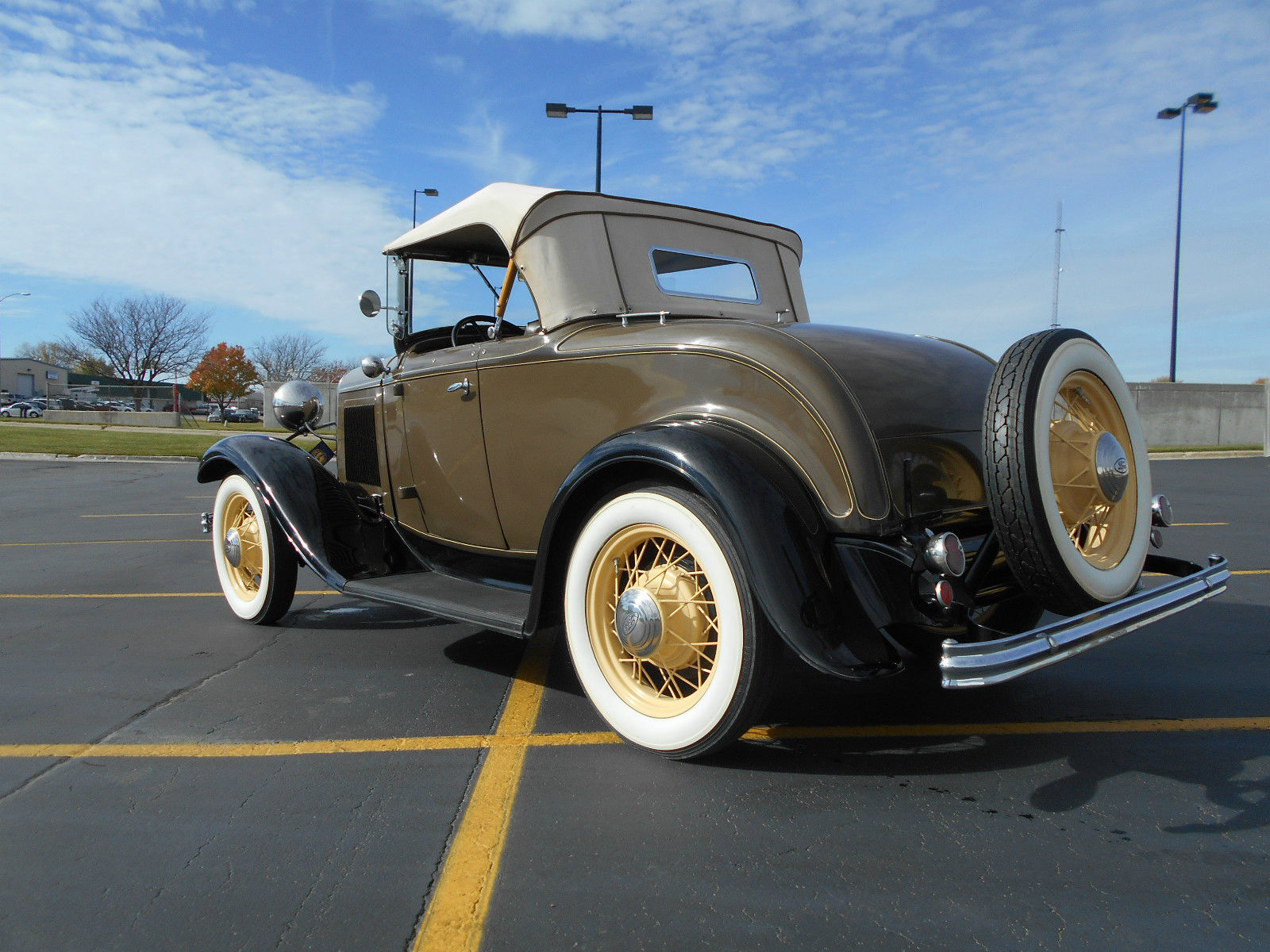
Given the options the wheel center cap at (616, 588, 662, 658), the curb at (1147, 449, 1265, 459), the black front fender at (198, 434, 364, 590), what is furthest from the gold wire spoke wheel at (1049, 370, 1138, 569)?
the curb at (1147, 449, 1265, 459)

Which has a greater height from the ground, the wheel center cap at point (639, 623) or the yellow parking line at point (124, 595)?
the wheel center cap at point (639, 623)

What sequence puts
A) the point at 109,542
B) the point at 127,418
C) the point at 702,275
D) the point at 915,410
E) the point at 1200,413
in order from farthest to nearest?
the point at 127,418 → the point at 1200,413 → the point at 109,542 → the point at 702,275 → the point at 915,410

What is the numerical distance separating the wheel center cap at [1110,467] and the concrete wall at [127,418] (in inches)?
1440

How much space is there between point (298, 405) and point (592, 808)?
12.3 feet

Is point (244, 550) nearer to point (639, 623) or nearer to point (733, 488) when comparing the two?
point (639, 623)

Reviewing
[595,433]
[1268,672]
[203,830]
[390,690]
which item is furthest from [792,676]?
[203,830]

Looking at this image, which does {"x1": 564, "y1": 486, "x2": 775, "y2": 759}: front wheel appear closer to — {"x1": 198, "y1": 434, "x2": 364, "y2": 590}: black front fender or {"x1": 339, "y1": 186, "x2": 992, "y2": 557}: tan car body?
{"x1": 339, "y1": 186, "x2": 992, "y2": 557}: tan car body

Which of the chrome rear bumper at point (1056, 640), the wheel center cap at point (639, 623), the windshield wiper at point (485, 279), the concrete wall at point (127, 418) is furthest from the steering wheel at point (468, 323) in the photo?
the concrete wall at point (127, 418)

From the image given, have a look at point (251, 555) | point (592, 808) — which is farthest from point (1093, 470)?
point (251, 555)

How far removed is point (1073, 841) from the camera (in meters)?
2.10

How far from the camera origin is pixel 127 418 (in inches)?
1377

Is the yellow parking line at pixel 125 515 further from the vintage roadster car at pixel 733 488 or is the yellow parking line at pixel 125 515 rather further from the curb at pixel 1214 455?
the curb at pixel 1214 455

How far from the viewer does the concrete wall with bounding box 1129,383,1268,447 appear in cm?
2308

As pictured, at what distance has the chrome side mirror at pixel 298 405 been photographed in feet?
17.1
